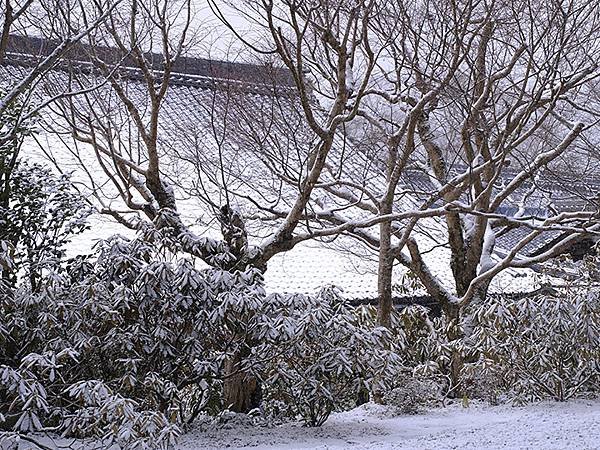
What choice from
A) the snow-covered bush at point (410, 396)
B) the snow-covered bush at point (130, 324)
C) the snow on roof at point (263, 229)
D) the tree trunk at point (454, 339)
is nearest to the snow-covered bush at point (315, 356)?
the snow-covered bush at point (130, 324)

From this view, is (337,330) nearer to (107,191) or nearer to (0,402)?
(0,402)

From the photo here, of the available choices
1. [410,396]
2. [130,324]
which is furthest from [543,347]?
[130,324]

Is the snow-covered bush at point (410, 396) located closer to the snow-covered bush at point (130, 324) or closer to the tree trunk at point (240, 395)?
the tree trunk at point (240, 395)

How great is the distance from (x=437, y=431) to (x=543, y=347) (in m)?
1.51

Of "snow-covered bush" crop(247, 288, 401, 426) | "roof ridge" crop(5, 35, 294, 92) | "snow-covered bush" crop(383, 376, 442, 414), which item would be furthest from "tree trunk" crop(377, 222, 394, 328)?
"roof ridge" crop(5, 35, 294, 92)

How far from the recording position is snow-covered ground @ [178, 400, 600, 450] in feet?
14.5

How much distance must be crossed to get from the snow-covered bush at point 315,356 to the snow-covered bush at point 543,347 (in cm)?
Result: 116

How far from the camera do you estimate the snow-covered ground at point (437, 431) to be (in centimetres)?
443

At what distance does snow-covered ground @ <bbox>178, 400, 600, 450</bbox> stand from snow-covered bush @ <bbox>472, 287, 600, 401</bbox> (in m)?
0.19

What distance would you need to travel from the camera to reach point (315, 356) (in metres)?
5.34

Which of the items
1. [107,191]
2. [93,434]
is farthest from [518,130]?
[107,191]

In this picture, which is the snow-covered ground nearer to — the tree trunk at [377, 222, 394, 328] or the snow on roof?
the tree trunk at [377, 222, 394, 328]

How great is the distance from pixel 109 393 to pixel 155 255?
1.32 m

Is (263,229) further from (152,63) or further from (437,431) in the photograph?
(437,431)
